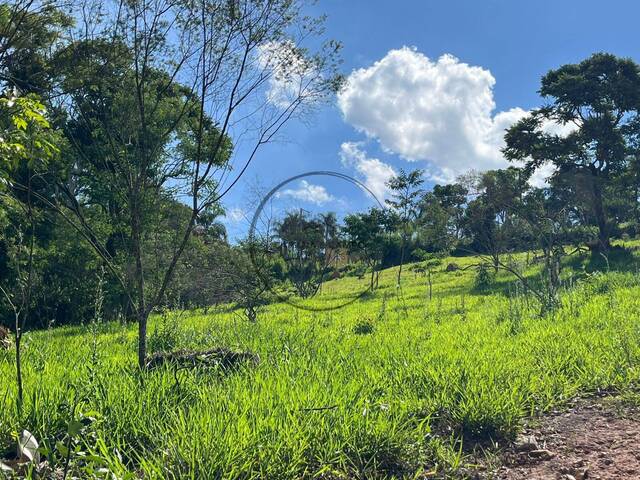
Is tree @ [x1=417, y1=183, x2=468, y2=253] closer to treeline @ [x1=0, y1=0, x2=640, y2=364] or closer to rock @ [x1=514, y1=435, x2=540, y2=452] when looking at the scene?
treeline @ [x1=0, y1=0, x2=640, y2=364]

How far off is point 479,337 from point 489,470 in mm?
3206

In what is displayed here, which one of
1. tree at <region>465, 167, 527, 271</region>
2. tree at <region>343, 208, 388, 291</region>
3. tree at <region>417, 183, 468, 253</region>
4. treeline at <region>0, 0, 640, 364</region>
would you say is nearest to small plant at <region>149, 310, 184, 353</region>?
treeline at <region>0, 0, 640, 364</region>

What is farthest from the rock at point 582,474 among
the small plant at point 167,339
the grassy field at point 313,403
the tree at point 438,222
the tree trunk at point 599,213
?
the tree trunk at point 599,213

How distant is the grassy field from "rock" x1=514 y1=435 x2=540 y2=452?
0.08m

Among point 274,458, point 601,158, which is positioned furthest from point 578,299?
point 601,158

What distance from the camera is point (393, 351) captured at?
483cm

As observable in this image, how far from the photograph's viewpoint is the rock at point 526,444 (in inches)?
110

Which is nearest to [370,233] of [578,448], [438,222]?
[438,222]

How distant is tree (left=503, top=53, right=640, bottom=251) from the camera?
21.3 meters

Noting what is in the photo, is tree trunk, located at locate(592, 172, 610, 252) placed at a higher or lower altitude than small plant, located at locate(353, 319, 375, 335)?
higher

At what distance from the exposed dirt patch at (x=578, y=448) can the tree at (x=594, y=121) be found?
2064 centimetres

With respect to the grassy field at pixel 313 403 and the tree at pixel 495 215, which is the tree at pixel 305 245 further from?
the tree at pixel 495 215

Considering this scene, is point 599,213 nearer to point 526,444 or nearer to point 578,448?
point 578,448

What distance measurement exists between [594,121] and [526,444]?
23236mm
